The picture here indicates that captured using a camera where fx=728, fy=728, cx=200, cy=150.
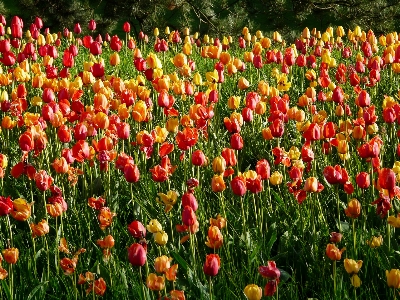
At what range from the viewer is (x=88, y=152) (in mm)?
2660

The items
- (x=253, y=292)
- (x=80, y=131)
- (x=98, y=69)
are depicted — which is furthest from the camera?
(x=98, y=69)

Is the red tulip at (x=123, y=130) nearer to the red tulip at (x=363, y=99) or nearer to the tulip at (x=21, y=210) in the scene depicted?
the tulip at (x=21, y=210)

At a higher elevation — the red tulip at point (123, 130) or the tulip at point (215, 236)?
the red tulip at point (123, 130)

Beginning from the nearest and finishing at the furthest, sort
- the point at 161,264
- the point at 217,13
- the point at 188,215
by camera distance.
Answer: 1. the point at 161,264
2. the point at 188,215
3. the point at 217,13

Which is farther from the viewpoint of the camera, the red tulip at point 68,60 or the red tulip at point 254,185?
the red tulip at point 68,60

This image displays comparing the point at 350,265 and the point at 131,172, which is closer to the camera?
the point at 350,265

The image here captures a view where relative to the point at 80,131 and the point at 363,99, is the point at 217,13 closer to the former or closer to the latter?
the point at 363,99

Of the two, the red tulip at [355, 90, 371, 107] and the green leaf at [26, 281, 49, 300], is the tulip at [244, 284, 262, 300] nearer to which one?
the green leaf at [26, 281, 49, 300]

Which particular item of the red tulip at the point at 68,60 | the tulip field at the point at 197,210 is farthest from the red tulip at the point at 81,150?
the red tulip at the point at 68,60

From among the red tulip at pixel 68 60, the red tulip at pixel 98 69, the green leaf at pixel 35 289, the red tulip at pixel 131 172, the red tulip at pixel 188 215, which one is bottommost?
the green leaf at pixel 35 289

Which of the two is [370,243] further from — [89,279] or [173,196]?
[89,279]

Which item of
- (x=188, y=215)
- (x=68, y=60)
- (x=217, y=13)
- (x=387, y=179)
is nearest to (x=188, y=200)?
(x=188, y=215)

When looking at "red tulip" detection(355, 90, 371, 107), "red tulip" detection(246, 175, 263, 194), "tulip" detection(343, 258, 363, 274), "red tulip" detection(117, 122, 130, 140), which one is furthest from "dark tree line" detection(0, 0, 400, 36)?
"tulip" detection(343, 258, 363, 274)

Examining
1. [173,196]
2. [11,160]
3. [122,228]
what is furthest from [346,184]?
[11,160]
